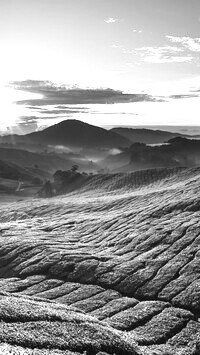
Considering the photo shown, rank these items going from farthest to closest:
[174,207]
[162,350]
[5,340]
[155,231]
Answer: [174,207]
[155,231]
[162,350]
[5,340]

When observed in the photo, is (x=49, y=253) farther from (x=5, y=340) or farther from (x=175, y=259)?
(x=5, y=340)

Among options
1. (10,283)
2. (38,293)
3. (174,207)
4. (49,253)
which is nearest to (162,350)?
(38,293)

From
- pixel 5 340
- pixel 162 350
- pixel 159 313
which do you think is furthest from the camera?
pixel 159 313

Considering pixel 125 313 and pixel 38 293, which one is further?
pixel 38 293

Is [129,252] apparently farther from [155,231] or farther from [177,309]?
[177,309]

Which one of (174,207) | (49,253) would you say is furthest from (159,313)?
(174,207)

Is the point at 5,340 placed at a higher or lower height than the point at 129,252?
higher
